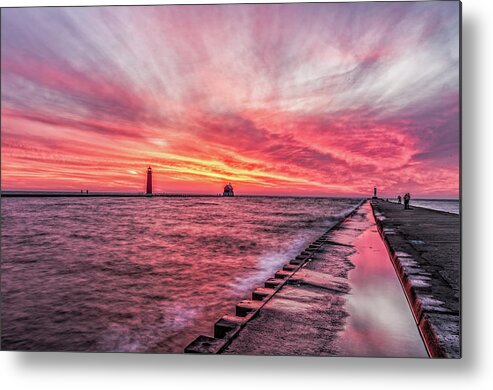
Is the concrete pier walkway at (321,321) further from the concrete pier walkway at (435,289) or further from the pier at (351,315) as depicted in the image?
the concrete pier walkway at (435,289)

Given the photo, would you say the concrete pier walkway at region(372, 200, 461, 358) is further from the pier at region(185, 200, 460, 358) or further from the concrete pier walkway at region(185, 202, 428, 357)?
the concrete pier walkway at region(185, 202, 428, 357)

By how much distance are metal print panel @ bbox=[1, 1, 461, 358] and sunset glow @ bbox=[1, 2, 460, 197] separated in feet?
0.04

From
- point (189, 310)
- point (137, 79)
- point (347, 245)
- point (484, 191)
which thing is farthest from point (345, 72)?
point (347, 245)

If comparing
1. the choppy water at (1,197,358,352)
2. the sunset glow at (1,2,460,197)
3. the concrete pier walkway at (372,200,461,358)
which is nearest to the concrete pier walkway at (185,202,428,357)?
the concrete pier walkway at (372,200,461,358)

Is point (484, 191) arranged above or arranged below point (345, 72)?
below

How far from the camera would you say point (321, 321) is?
291 centimetres

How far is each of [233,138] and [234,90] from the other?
538 millimetres

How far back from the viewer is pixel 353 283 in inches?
158

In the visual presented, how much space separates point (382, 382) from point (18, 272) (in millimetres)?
3225

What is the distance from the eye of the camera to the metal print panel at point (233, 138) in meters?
2.92

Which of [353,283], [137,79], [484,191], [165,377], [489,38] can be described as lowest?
[165,377]

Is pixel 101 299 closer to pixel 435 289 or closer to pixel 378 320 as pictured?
pixel 378 320

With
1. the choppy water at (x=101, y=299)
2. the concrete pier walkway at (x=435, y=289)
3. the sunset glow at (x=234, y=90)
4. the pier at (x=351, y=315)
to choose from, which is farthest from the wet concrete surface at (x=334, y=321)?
the sunset glow at (x=234, y=90)

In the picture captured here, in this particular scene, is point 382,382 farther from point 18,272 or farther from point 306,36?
point 18,272
